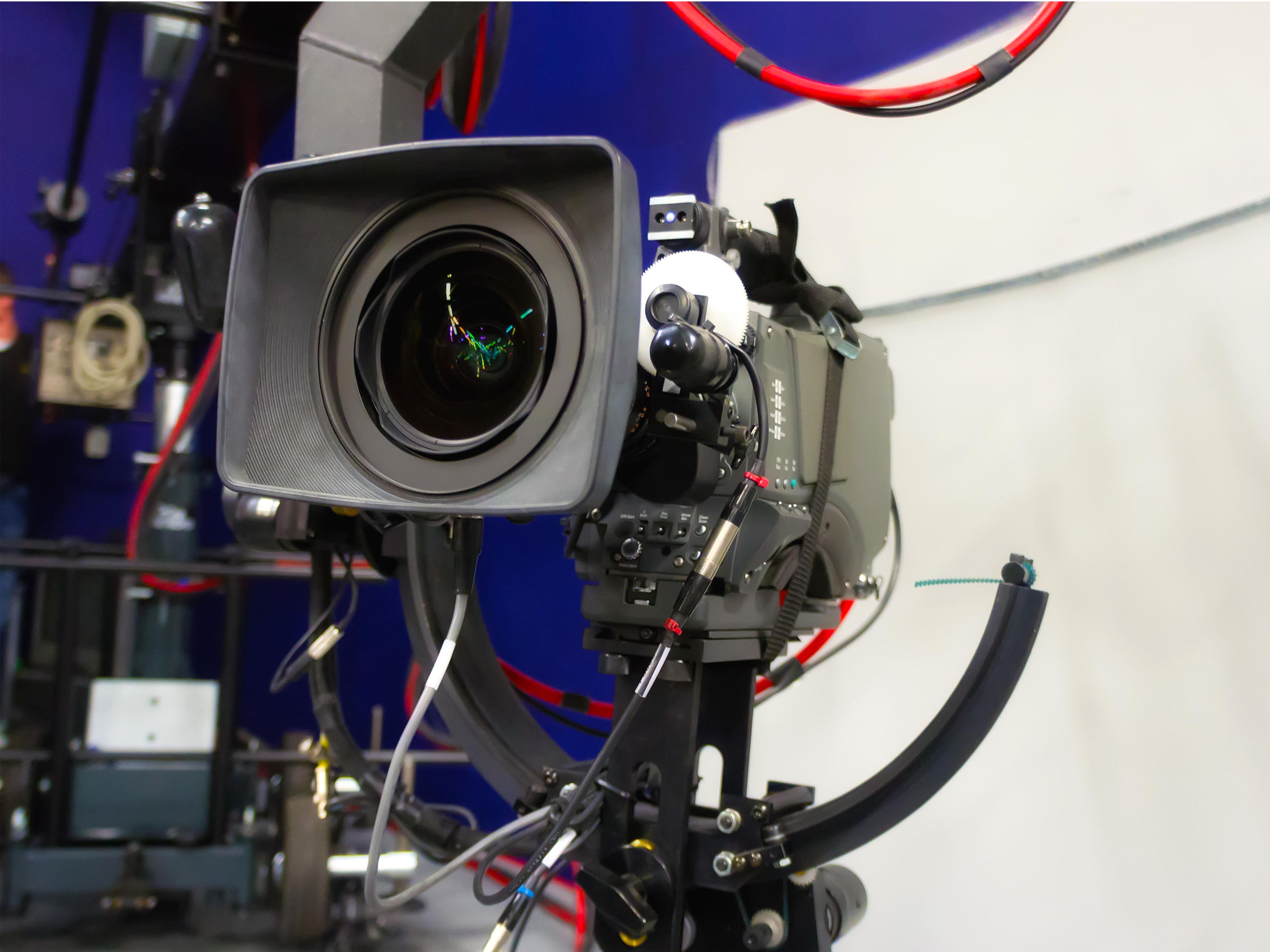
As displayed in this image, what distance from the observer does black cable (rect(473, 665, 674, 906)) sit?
0.64 m

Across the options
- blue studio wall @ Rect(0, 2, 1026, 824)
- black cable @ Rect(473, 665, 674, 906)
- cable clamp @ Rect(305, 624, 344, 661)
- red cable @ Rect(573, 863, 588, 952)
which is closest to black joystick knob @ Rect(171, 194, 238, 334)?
cable clamp @ Rect(305, 624, 344, 661)

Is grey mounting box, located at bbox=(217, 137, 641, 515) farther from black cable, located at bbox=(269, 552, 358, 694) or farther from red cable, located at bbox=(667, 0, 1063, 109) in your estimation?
red cable, located at bbox=(667, 0, 1063, 109)

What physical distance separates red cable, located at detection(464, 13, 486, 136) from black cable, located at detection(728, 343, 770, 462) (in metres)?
0.64

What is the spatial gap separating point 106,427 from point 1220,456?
234 centimetres

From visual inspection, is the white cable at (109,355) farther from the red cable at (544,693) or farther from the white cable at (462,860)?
the white cable at (462,860)

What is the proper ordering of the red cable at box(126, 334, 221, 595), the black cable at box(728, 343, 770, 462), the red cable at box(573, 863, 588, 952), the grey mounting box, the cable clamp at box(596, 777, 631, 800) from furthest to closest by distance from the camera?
the red cable at box(126, 334, 221, 595)
the red cable at box(573, 863, 588, 952)
the cable clamp at box(596, 777, 631, 800)
the black cable at box(728, 343, 770, 462)
the grey mounting box

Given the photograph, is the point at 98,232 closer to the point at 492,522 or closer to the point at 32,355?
the point at 32,355

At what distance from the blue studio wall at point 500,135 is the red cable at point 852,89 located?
0.53 meters

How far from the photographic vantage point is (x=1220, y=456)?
3.51ft

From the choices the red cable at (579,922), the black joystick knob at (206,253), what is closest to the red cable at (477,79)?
the black joystick knob at (206,253)

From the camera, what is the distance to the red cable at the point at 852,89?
855mm

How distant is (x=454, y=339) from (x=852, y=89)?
1.67ft

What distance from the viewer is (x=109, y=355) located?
74.1 inches

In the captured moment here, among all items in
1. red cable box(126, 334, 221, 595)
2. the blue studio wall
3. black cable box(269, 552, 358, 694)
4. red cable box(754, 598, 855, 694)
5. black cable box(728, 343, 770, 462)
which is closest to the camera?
black cable box(728, 343, 770, 462)
